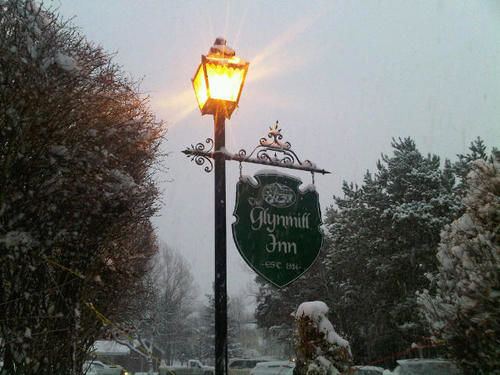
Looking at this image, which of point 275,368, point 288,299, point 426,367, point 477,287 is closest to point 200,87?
point 477,287

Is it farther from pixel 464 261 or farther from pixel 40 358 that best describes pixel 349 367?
pixel 40 358

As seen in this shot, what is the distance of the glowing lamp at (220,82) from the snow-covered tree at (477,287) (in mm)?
5262

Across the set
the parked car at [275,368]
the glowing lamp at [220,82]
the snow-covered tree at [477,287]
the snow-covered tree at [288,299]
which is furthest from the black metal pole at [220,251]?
the snow-covered tree at [288,299]

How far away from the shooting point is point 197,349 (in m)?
64.3

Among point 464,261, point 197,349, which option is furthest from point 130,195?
point 197,349

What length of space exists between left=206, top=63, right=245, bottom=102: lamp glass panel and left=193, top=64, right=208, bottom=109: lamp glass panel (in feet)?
0.27

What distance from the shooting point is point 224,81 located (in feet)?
13.8

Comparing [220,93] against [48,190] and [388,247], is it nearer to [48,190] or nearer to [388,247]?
[48,190]

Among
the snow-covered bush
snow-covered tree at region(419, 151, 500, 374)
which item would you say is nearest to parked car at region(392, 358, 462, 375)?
snow-covered tree at region(419, 151, 500, 374)

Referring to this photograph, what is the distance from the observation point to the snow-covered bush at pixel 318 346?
748cm

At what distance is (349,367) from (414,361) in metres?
7.17

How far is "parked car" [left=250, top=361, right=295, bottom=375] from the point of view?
728 inches

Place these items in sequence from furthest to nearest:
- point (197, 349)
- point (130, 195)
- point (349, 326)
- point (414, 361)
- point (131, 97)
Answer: point (197, 349) → point (349, 326) → point (414, 361) → point (131, 97) → point (130, 195)

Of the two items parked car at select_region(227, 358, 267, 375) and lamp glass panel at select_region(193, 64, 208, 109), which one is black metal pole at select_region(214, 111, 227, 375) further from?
parked car at select_region(227, 358, 267, 375)
